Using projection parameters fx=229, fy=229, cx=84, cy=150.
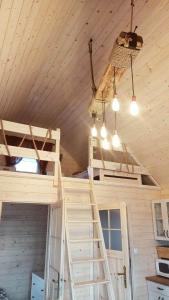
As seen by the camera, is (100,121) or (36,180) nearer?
(36,180)

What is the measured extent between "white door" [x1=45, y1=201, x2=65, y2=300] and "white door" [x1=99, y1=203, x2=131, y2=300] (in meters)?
0.75

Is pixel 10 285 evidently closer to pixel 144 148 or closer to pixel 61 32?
pixel 144 148

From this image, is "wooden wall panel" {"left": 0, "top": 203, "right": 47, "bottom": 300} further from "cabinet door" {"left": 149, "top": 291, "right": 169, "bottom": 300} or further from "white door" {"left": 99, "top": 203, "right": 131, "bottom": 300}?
"cabinet door" {"left": 149, "top": 291, "right": 169, "bottom": 300}

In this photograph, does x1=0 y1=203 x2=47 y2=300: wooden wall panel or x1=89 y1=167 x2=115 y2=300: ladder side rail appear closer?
x1=89 y1=167 x2=115 y2=300: ladder side rail

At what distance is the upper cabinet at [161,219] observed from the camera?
165 inches

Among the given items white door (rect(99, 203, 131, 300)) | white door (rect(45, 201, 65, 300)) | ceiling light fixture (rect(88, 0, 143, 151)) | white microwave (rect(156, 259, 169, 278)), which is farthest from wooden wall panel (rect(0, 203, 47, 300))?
ceiling light fixture (rect(88, 0, 143, 151))

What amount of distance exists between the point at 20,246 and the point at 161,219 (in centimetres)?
312

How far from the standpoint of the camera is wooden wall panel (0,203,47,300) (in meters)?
4.92

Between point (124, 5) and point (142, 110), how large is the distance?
1.50 m

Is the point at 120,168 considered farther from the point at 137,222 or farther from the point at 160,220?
the point at 160,220

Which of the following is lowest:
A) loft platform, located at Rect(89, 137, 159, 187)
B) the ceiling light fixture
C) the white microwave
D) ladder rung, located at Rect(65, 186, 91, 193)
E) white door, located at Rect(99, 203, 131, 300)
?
the white microwave

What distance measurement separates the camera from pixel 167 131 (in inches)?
141

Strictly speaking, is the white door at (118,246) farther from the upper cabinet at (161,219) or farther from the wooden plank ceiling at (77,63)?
the wooden plank ceiling at (77,63)

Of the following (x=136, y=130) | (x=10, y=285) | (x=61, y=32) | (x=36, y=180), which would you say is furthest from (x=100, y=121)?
(x=10, y=285)
